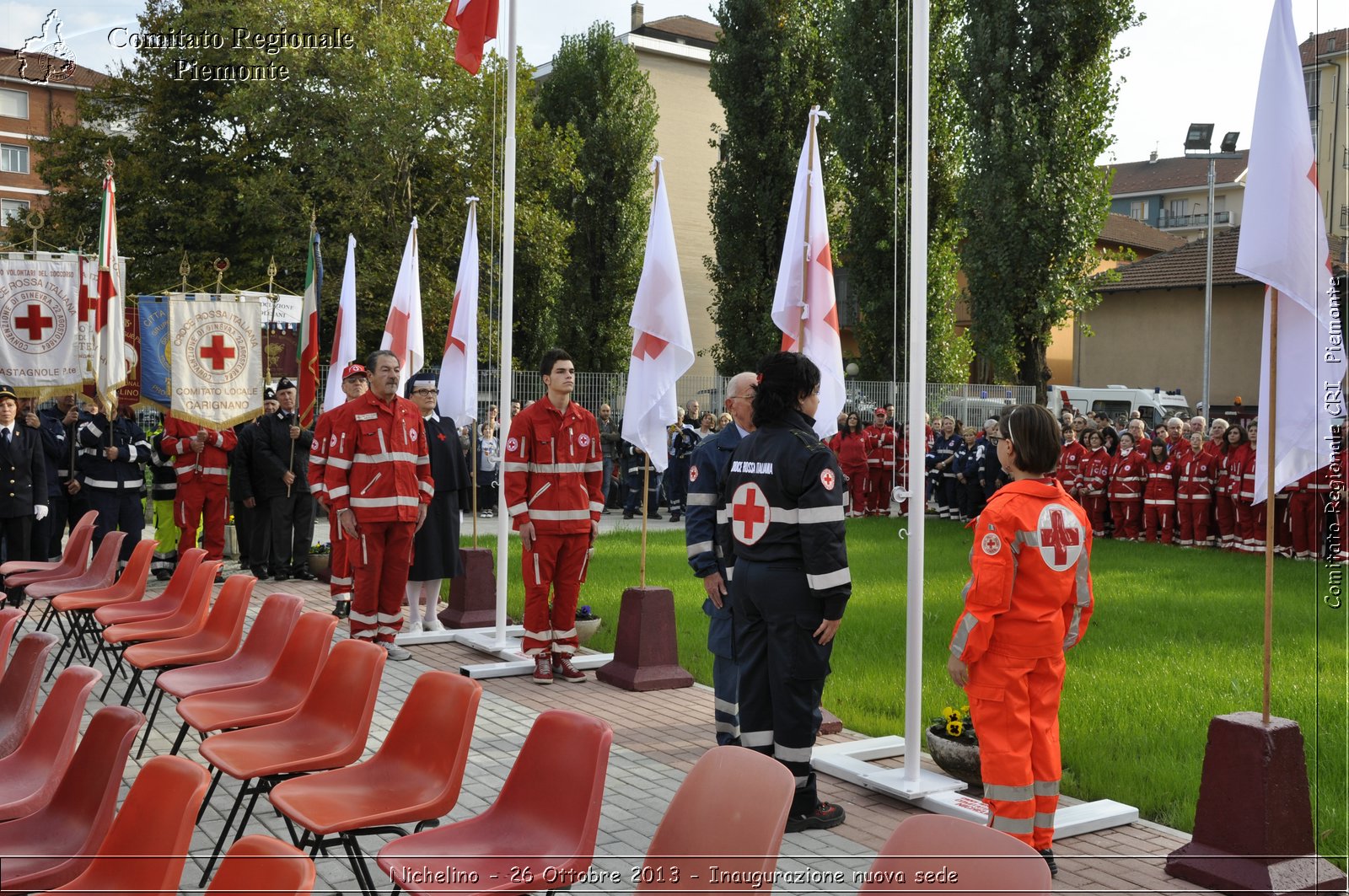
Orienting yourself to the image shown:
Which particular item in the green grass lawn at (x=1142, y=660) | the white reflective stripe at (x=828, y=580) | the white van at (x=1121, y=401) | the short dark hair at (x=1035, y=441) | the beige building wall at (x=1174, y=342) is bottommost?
the green grass lawn at (x=1142, y=660)

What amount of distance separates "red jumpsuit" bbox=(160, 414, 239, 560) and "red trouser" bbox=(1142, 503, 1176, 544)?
1435 centimetres

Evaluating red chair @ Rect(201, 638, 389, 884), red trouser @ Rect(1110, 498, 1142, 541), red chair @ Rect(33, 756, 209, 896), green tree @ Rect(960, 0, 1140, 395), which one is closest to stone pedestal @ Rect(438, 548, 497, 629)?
red chair @ Rect(201, 638, 389, 884)

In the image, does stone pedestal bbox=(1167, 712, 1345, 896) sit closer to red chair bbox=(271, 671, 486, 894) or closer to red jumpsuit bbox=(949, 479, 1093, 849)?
red jumpsuit bbox=(949, 479, 1093, 849)

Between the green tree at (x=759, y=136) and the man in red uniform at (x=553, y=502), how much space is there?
26.0 meters

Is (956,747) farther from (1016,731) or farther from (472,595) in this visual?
(472,595)

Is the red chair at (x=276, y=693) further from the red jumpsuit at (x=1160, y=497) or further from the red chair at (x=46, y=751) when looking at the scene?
the red jumpsuit at (x=1160, y=497)

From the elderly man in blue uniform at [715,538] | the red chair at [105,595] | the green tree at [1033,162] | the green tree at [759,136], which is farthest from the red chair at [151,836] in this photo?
the green tree at [759,136]

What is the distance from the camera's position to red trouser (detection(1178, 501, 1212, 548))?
61.0 feet

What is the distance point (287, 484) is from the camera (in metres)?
13.6

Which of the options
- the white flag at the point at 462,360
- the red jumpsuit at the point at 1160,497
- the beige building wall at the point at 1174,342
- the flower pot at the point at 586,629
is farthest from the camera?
the beige building wall at the point at 1174,342

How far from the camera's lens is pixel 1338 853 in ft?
17.8

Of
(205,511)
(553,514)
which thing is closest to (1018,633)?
(553,514)

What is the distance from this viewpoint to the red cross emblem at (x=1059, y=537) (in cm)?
470

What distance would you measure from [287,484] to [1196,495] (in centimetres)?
1373
